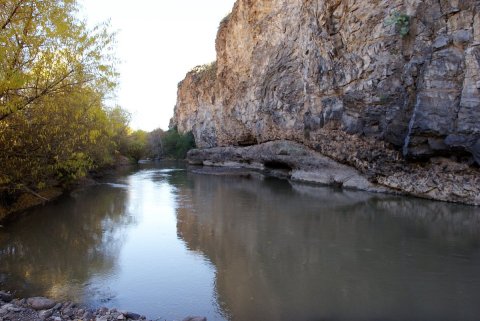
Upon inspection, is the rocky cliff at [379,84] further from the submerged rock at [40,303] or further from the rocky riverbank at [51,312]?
the submerged rock at [40,303]

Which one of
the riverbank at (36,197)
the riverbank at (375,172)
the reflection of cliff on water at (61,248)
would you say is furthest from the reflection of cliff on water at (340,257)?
the riverbank at (36,197)

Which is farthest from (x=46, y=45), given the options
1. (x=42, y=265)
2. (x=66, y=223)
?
(x=66, y=223)

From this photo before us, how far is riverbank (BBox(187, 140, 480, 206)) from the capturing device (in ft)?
52.6

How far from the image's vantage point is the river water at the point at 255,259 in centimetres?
626

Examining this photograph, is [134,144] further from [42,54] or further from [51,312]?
[51,312]

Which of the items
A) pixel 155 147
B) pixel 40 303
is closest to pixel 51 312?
pixel 40 303

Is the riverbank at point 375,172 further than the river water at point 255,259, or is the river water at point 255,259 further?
the riverbank at point 375,172

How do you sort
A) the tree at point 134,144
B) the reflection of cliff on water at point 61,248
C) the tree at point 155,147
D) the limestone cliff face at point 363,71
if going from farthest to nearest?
the tree at point 155,147 → the tree at point 134,144 → the limestone cliff face at point 363,71 → the reflection of cliff on water at point 61,248

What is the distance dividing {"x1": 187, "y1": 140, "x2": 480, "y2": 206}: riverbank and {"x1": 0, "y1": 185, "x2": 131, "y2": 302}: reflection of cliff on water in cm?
1291

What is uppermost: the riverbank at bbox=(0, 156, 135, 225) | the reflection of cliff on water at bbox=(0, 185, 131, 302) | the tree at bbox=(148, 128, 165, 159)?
the tree at bbox=(148, 128, 165, 159)

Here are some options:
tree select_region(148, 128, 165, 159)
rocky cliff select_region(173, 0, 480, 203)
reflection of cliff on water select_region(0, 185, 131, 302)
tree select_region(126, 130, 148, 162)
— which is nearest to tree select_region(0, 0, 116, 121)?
reflection of cliff on water select_region(0, 185, 131, 302)

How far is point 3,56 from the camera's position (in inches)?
266

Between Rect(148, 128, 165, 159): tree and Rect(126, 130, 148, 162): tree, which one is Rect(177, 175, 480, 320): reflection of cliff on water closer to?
Rect(126, 130, 148, 162): tree

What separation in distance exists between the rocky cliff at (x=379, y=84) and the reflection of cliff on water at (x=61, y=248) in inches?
521
